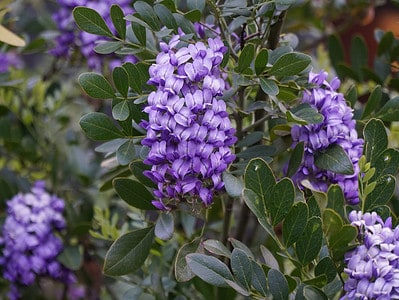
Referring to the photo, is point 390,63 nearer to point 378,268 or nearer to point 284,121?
point 284,121

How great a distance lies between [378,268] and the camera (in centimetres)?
61

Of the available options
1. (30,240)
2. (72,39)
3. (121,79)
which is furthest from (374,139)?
A: (72,39)

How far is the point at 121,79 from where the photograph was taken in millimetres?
717

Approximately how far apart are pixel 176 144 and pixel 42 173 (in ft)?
1.99

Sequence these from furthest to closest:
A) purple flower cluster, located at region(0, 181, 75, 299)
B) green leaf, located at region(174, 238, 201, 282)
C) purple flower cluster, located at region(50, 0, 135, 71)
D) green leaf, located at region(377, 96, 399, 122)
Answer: purple flower cluster, located at region(50, 0, 135, 71) < purple flower cluster, located at region(0, 181, 75, 299) < green leaf, located at region(377, 96, 399, 122) < green leaf, located at region(174, 238, 201, 282)

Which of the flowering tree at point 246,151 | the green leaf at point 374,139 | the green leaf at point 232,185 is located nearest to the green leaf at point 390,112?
the flowering tree at point 246,151

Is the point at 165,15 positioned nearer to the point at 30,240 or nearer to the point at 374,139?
the point at 374,139

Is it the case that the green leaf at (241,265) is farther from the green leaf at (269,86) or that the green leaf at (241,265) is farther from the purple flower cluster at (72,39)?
the purple flower cluster at (72,39)

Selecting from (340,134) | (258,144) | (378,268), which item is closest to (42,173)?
(258,144)

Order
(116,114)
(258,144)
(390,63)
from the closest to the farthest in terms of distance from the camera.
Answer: (116,114)
(258,144)
(390,63)

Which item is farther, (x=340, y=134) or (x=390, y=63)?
(x=390, y=63)

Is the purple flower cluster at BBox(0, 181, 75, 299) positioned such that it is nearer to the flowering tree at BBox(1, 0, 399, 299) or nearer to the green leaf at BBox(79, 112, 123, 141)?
the flowering tree at BBox(1, 0, 399, 299)

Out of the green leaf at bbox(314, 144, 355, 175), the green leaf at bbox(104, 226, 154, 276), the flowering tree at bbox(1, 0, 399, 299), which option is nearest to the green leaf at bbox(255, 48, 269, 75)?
the flowering tree at bbox(1, 0, 399, 299)

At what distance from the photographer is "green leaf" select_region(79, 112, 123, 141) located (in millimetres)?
727
